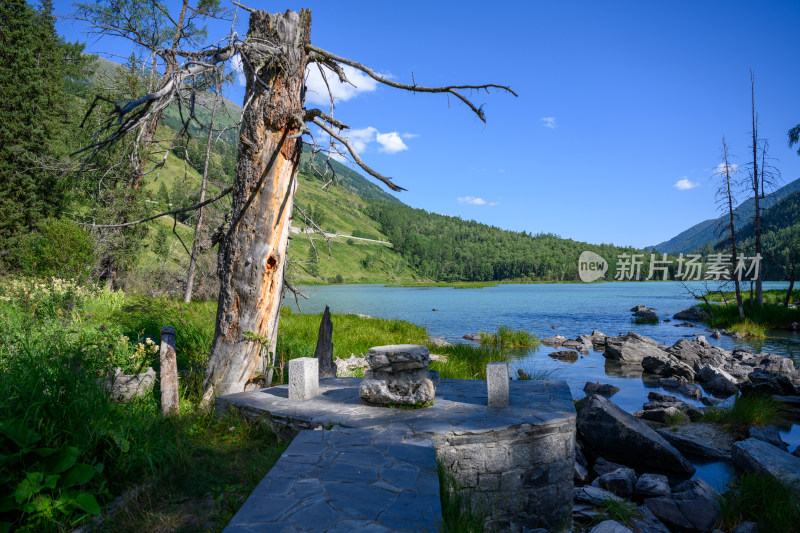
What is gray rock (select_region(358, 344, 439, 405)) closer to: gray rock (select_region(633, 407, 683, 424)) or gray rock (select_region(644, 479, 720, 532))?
gray rock (select_region(644, 479, 720, 532))

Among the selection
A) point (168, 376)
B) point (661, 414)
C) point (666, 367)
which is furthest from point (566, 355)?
point (168, 376)

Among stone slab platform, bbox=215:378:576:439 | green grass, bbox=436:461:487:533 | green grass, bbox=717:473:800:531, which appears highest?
stone slab platform, bbox=215:378:576:439

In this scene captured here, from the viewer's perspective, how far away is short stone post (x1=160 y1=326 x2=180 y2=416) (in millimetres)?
6039

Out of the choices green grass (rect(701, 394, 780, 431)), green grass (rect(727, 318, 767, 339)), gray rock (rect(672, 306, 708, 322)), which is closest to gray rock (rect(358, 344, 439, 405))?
green grass (rect(701, 394, 780, 431))

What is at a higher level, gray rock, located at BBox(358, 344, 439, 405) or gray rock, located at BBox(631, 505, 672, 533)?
gray rock, located at BBox(358, 344, 439, 405)

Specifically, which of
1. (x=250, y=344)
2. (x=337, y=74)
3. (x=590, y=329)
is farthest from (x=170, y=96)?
(x=590, y=329)

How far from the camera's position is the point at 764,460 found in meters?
6.47

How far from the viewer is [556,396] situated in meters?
6.43

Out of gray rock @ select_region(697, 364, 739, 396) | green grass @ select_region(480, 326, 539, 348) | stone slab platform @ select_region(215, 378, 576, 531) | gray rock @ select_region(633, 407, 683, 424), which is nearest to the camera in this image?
stone slab platform @ select_region(215, 378, 576, 531)

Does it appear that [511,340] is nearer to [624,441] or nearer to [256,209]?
[624,441]

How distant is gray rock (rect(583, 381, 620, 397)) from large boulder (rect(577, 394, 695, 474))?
200 inches

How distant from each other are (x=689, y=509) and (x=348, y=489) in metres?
4.50

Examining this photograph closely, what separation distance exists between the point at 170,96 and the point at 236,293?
302cm

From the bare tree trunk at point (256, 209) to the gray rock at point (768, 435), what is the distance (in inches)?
364
